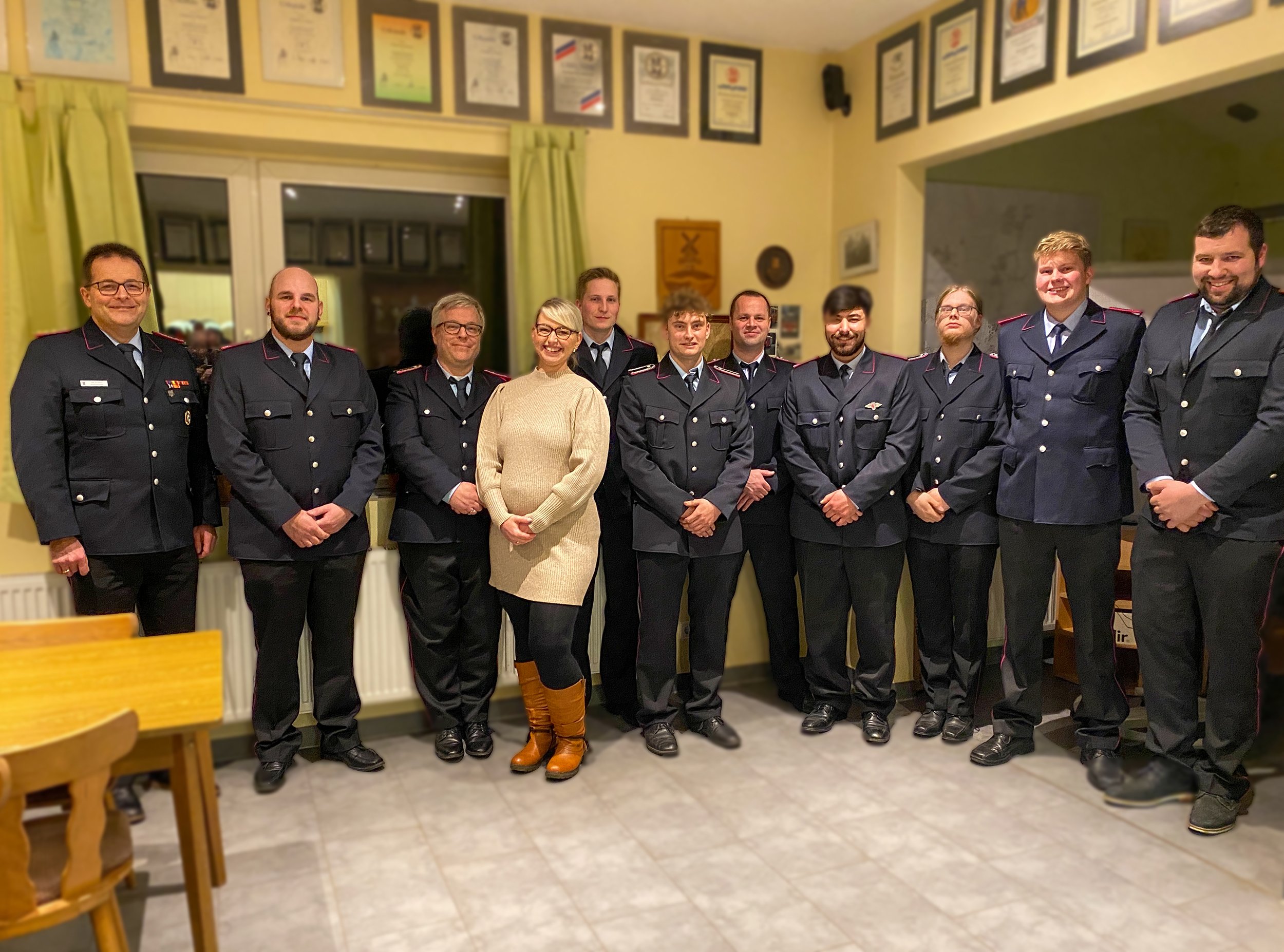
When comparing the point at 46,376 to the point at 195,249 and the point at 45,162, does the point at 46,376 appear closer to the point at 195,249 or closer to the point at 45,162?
the point at 45,162

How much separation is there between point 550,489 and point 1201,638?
1.93 metres

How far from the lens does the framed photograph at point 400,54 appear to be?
3.67 m

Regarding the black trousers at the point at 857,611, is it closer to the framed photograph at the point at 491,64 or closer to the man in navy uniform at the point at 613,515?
the man in navy uniform at the point at 613,515

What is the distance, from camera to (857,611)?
3.13 m

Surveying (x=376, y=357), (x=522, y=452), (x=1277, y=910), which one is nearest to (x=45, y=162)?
(x=376, y=357)

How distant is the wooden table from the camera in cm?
158

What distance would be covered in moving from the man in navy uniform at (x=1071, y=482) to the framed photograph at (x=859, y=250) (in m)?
1.51

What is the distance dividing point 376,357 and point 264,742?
5.85 feet

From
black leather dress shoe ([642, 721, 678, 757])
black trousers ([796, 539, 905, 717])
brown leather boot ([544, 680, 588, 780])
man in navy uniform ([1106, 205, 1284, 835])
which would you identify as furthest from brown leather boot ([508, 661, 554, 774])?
man in navy uniform ([1106, 205, 1284, 835])

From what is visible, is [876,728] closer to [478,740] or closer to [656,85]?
[478,740]

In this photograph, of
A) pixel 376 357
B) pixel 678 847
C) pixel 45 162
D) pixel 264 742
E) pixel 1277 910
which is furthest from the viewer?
pixel 376 357

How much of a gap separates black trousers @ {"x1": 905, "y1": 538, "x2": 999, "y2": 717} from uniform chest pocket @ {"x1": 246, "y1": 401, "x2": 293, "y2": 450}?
2.03m

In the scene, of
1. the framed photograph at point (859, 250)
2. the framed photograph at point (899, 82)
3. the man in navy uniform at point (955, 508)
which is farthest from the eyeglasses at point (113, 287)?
the framed photograph at point (899, 82)

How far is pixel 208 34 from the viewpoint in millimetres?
3445
